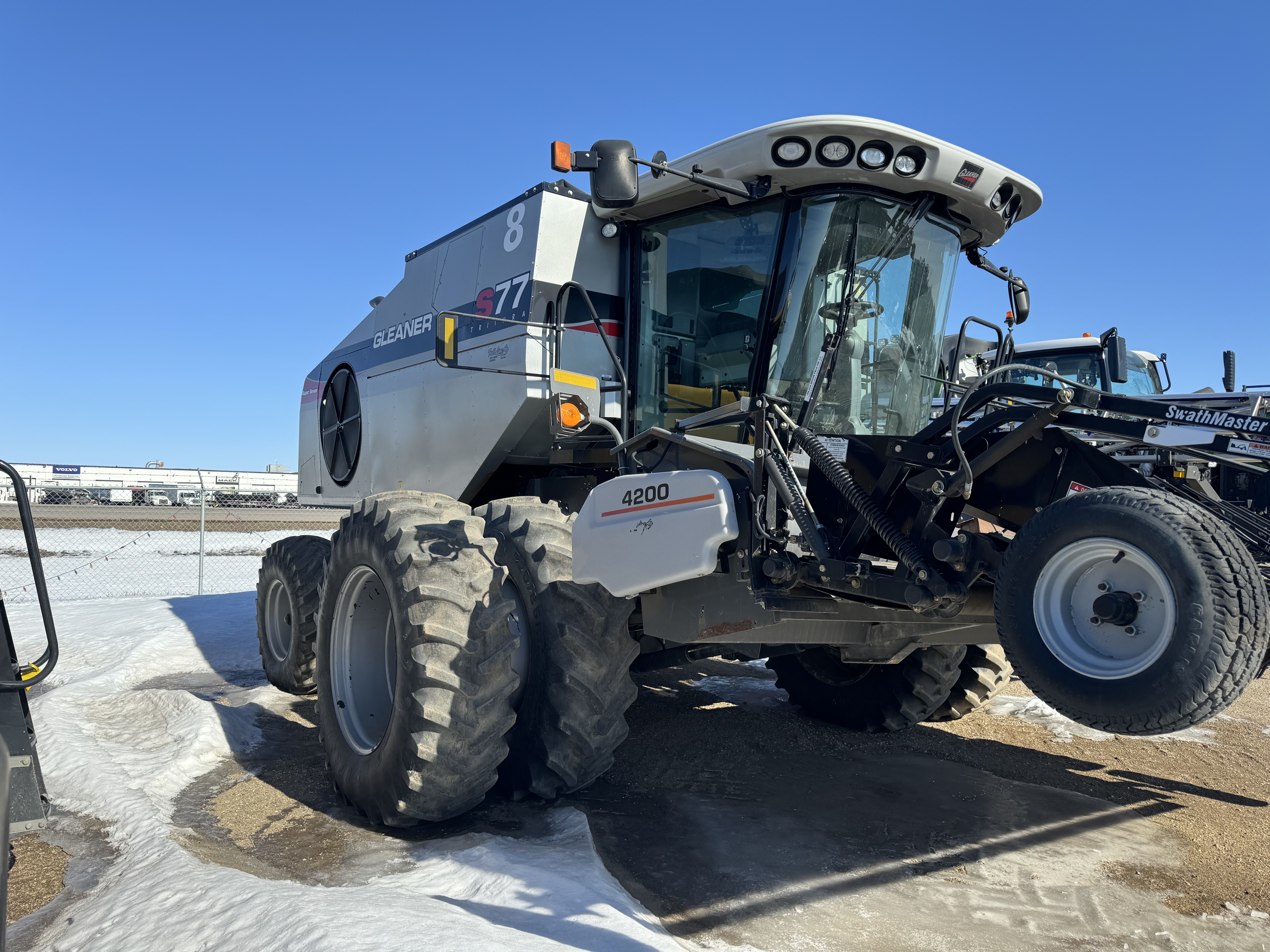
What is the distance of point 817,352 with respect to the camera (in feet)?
14.1

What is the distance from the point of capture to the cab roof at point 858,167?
402 cm

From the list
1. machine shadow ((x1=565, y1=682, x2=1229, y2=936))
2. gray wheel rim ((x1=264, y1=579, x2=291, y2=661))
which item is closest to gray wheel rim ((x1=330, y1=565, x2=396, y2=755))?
machine shadow ((x1=565, y1=682, x2=1229, y2=936))

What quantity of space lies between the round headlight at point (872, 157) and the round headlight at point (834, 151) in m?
0.05

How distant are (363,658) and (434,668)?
1211 mm

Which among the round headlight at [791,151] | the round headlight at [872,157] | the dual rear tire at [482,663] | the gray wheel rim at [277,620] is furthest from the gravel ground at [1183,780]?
the gray wheel rim at [277,620]

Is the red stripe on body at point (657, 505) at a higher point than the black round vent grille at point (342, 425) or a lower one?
lower

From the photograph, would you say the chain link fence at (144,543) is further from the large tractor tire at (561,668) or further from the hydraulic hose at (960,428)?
the hydraulic hose at (960,428)

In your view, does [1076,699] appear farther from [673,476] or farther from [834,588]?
[673,476]

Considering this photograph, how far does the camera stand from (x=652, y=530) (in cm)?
351

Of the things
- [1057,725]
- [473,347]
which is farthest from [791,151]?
[1057,725]

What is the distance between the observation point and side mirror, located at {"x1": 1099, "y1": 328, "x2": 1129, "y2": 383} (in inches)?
235

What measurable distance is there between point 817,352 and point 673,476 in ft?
4.06

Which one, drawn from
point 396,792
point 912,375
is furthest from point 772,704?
point 396,792

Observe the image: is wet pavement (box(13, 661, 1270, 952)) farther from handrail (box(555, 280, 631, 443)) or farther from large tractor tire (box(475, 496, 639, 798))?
handrail (box(555, 280, 631, 443))
